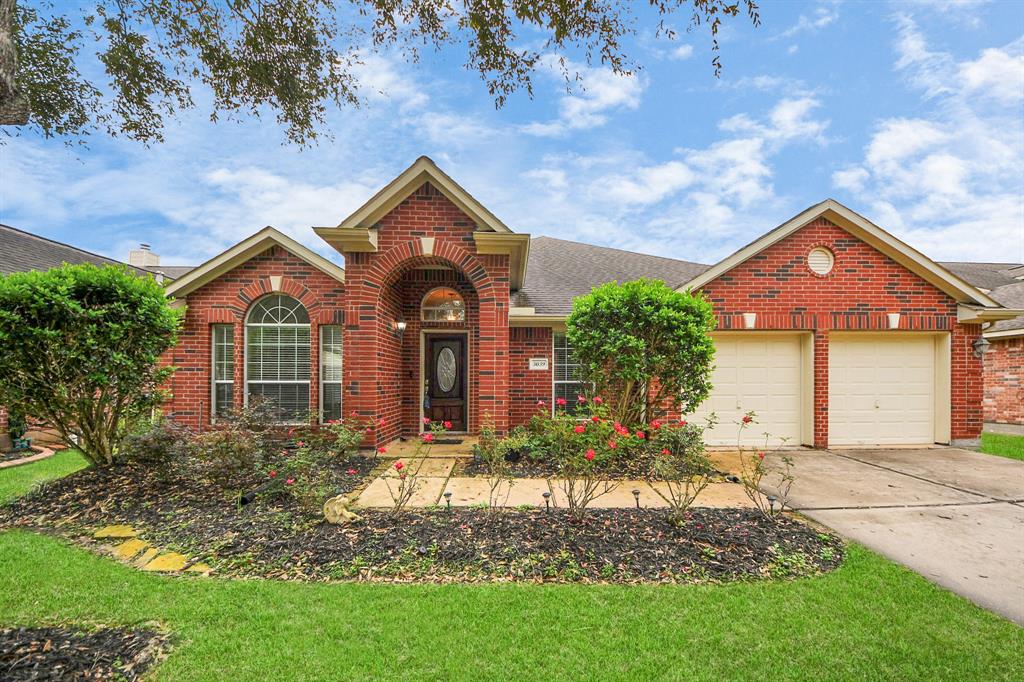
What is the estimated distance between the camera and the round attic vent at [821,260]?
8.60 m

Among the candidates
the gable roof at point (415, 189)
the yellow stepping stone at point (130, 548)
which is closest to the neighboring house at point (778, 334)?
the gable roof at point (415, 189)

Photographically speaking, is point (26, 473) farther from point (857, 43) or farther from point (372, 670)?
point (857, 43)

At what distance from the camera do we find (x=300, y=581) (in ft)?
10.7

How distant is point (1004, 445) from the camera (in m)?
8.93

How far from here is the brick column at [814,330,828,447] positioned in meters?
8.40

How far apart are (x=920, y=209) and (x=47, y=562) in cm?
1958

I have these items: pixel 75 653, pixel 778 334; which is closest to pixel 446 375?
pixel 778 334

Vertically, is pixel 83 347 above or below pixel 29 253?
below

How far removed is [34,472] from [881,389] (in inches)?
602

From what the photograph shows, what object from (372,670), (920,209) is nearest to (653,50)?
(372,670)

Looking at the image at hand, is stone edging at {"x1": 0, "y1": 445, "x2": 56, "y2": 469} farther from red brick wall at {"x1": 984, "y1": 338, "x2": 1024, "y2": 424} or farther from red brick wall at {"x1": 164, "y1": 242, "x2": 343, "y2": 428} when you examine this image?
red brick wall at {"x1": 984, "y1": 338, "x2": 1024, "y2": 424}

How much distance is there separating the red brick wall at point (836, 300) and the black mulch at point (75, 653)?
891cm

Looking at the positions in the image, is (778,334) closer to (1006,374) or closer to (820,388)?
(820,388)

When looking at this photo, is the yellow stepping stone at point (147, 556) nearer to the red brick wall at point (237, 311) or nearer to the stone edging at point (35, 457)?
the red brick wall at point (237, 311)
